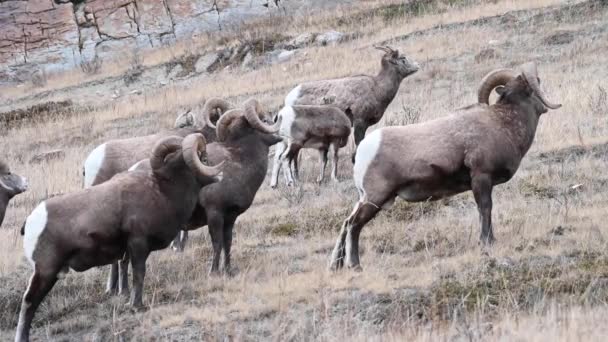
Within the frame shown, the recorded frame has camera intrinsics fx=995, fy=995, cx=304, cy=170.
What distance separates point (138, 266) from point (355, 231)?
6.47ft

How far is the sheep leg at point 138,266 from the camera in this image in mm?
8492

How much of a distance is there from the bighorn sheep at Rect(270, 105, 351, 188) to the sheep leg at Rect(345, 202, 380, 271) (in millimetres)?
4531

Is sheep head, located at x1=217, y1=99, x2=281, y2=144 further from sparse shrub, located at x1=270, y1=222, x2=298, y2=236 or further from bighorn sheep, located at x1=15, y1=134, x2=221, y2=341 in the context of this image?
sparse shrub, located at x1=270, y1=222, x2=298, y2=236

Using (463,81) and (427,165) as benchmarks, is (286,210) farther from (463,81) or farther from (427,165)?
(463,81)

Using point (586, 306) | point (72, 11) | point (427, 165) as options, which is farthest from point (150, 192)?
point (72, 11)

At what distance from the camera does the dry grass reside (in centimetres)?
739

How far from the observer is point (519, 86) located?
9.63 m

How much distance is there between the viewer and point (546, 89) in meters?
16.5

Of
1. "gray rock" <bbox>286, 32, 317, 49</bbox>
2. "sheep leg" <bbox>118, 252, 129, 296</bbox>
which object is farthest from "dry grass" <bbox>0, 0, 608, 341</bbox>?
"gray rock" <bbox>286, 32, 317, 49</bbox>

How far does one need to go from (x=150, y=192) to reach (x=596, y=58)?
40.3 ft

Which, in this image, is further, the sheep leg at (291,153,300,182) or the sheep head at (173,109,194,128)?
the sheep leg at (291,153,300,182)

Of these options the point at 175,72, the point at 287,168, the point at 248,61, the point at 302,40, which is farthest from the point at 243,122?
the point at 175,72

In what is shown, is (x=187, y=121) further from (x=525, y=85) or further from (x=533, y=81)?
(x=533, y=81)

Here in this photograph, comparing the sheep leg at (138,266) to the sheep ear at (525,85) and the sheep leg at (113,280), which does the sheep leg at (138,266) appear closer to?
the sheep leg at (113,280)
